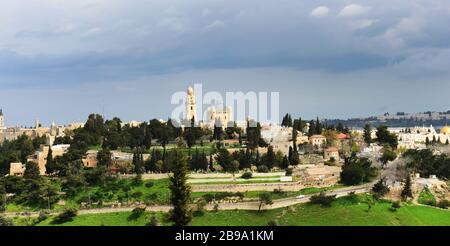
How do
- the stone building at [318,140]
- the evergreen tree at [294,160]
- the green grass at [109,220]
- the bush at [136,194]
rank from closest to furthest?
the green grass at [109,220]
the bush at [136,194]
the evergreen tree at [294,160]
the stone building at [318,140]

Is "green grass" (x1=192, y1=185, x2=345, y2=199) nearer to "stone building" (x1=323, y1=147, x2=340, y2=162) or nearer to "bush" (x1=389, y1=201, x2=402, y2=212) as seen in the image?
"bush" (x1=389, y1=201, x2=402, y2=212)

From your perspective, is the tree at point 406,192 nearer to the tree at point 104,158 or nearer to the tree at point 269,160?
the tree at point 269,160

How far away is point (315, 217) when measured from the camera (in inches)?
1035

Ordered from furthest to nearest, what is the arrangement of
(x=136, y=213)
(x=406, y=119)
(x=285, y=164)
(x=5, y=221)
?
(x=406, y=119) → (x=285, y=164) → (x=136, y=213) → (x=5, y=221)

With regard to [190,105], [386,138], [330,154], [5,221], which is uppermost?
[190,105]

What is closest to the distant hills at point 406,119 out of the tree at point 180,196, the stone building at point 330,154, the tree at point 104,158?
the stone building at point 330,154

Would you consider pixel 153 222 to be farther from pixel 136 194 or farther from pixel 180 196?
pixel 180 196

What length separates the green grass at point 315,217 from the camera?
25.8 m

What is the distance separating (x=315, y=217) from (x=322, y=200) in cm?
151

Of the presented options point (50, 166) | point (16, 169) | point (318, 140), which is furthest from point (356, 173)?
point (16, 169)

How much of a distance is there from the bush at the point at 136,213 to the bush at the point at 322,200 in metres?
7.53

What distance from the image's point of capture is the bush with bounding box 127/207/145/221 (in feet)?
90.7

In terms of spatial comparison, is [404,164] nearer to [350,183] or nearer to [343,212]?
[350,183]

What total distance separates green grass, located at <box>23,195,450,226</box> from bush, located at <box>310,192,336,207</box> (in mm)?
223
